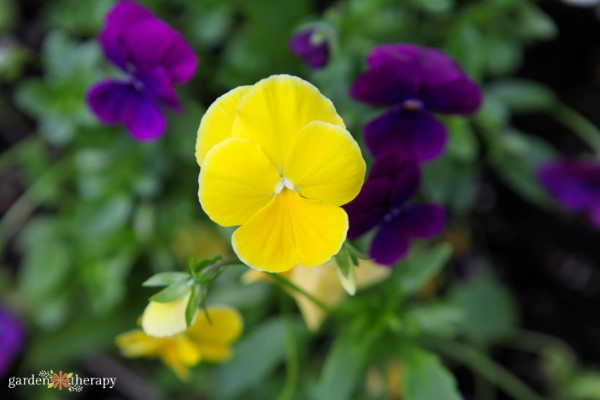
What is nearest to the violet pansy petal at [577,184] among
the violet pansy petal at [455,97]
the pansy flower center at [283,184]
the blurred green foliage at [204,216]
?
the blurred green foliage at [204,216]

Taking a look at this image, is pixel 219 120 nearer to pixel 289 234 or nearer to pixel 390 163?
pixel 289 234

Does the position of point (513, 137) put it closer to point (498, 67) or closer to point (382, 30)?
point (498, 67)

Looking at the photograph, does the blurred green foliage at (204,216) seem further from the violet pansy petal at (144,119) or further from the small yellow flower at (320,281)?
the violet pansy petal at (144,119)

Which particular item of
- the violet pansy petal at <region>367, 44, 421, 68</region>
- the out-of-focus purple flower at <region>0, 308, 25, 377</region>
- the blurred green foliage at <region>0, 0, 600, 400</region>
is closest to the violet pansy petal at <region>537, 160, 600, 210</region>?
the blurred green foliage at <region>0, 0, 600, 400</region>

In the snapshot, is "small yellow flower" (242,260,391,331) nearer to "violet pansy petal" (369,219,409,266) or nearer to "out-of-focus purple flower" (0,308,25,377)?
"violet pansy petal" (369,219,409,266)

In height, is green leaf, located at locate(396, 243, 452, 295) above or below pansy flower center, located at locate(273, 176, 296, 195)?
below

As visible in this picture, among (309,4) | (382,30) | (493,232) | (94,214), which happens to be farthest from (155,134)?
(493,232)
